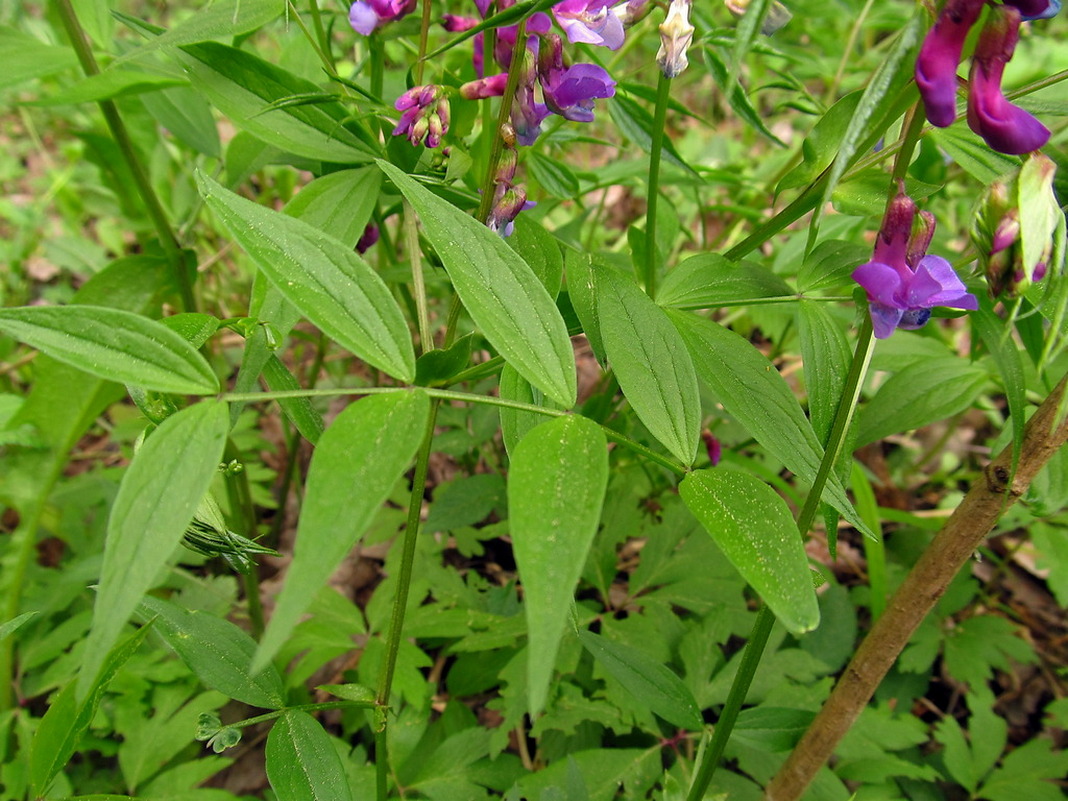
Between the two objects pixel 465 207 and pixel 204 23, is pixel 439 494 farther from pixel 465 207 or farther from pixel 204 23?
pixel 204 23

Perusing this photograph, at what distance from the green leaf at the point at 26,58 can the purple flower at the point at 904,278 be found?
1.56 meters

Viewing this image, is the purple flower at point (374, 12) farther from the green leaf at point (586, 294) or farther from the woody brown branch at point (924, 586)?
the woody brown branch at point (924, 586)

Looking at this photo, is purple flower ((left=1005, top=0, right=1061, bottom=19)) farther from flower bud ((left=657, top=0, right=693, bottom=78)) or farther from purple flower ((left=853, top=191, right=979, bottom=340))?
flower bud ((left=657, top=0, right=693, bottom=78))

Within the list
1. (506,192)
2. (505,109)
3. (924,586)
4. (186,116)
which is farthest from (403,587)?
(186,116)

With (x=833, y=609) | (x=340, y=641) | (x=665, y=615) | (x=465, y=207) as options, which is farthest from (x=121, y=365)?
(x=833, y=609)

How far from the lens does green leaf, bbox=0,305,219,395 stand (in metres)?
0.78

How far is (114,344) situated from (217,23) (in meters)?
0.63

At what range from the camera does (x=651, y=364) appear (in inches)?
39.7

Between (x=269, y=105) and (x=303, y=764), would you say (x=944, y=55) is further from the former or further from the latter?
(x=303, y=764)

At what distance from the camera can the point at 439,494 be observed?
1.91m

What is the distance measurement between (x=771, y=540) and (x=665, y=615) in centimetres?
98

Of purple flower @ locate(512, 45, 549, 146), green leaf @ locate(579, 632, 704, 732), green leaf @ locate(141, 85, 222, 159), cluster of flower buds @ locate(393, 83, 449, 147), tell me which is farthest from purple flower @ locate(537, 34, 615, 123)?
green leaf @ locate(141, 85, 222, 159)

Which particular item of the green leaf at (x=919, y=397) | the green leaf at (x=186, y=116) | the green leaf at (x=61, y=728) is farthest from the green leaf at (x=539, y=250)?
the green leaf at (x=186, y=116)

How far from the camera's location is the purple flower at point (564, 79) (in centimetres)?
111
